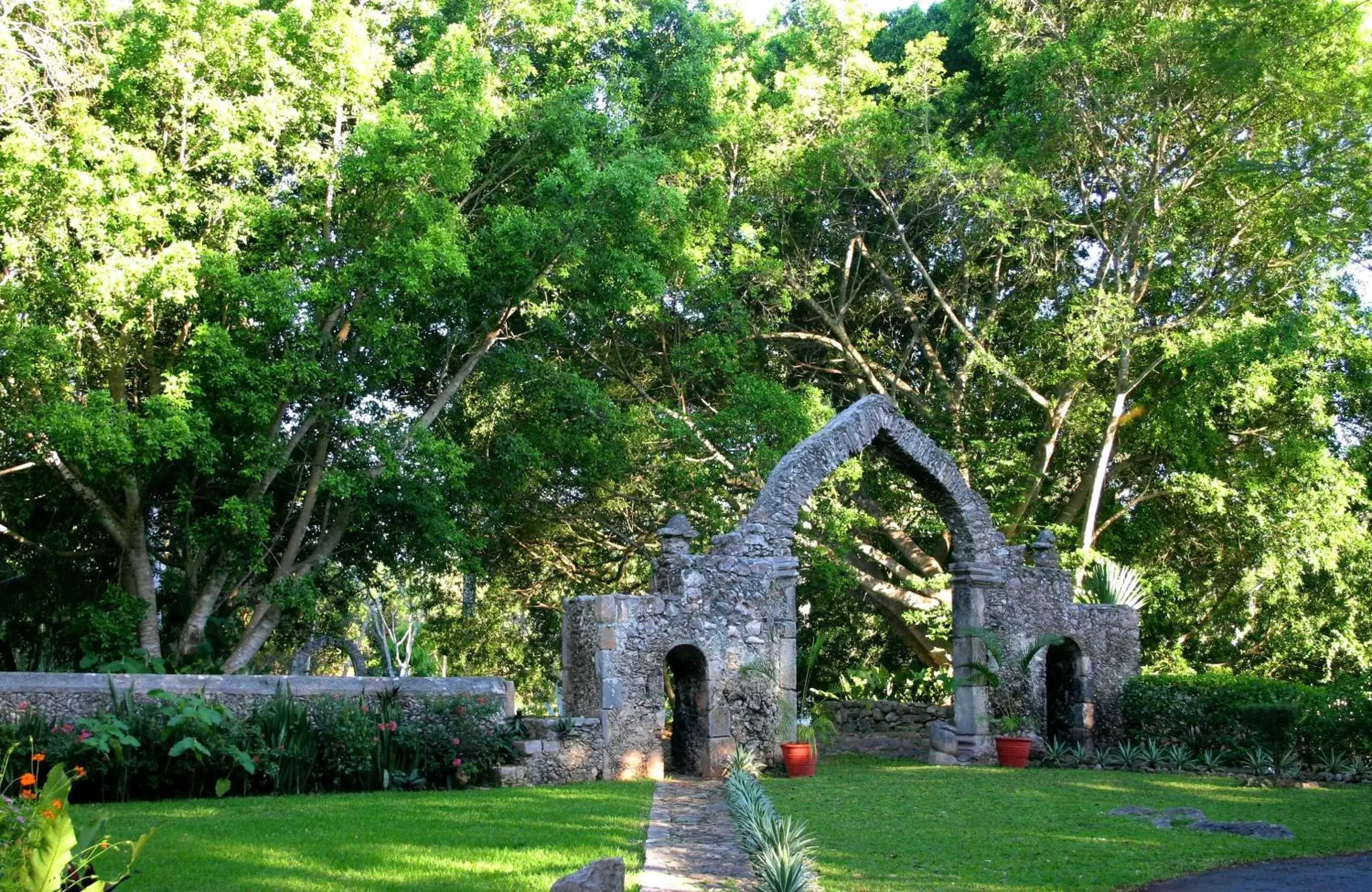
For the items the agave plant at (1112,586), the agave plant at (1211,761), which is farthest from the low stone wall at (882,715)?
the agave plant at (1211,761)

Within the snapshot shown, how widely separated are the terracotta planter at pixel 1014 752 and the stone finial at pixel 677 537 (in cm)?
517

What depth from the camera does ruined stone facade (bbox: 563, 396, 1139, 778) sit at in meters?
14.5

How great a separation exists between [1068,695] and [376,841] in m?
12.8

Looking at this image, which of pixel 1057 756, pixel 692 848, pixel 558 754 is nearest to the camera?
pixel 692 848

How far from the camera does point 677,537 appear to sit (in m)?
15.1

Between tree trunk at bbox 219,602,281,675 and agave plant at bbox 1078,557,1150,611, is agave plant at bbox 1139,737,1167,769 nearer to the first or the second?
agave plant at bbox 1078,557,1150,611

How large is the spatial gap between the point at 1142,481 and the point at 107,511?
18.3 meters

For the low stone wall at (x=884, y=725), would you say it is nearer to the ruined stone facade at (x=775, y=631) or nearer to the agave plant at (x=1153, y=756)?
the ruined stone facade at (x=775, y=631)

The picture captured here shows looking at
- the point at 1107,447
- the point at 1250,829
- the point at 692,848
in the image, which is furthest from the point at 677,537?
the point at 1107,447

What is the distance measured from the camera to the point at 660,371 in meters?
22.8

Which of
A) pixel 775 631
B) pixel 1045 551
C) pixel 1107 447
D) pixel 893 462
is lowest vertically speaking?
pixel 775 631

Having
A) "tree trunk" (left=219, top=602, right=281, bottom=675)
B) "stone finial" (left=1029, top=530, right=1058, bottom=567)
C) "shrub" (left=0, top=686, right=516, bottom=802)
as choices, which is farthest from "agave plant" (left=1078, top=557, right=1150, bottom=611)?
"tree trunk" (left=219, top=602, right=281, bottom=675)

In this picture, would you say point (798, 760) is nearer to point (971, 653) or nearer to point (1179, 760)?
point (971, 653)

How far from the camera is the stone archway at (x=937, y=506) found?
15.7m
